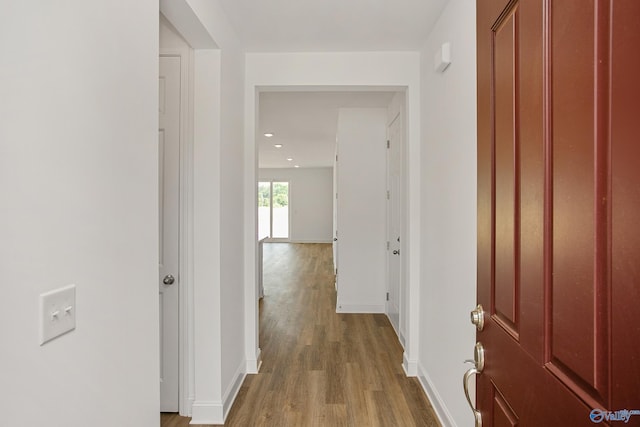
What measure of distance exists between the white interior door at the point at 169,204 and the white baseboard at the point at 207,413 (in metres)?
0.27

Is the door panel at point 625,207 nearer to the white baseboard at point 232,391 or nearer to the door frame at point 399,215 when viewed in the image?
the white baseboard at point 232,391

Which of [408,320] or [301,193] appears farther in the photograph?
[301,193]

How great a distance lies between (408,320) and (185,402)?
1718 mm

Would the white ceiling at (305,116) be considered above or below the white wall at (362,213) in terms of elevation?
above

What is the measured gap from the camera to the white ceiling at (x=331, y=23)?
84.4 inches

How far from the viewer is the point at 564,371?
62cm

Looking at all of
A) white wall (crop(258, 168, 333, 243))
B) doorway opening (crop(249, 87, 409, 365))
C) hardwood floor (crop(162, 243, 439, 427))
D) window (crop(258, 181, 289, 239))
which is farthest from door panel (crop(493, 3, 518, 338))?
window (crop(258, 181, 289, 239))

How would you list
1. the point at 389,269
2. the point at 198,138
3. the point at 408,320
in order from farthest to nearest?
1. the point at 389,269
2. the point at 408,320
3. the point at 198,138

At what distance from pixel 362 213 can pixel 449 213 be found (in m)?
2.37
